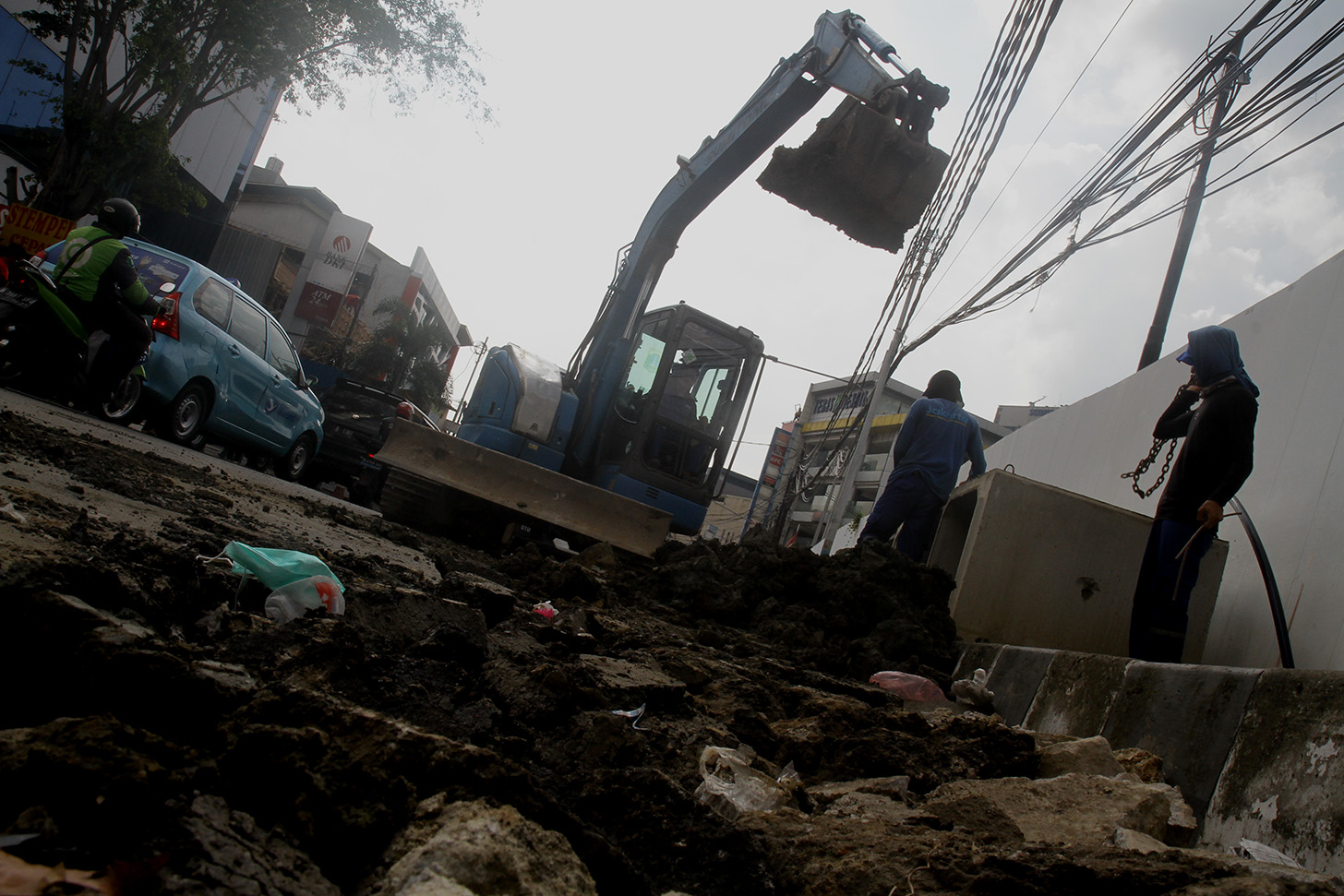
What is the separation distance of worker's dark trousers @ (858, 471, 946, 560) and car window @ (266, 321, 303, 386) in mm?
6475

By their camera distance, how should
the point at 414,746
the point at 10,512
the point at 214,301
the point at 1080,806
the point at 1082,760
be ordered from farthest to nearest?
the point at 214,301, the point at 10,512, the point at 1082,760, the point at 1080,806, the point at 414,746

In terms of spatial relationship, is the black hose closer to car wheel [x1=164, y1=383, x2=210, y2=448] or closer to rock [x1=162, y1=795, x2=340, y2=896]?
rock [x1=162, y1=795, x2=340, y2=896]

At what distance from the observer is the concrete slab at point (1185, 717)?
2.30 meters

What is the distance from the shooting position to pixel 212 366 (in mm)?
7867

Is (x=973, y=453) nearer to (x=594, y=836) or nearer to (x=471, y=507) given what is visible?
(x=471, y=507)

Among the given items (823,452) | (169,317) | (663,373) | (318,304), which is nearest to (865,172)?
(663,373)

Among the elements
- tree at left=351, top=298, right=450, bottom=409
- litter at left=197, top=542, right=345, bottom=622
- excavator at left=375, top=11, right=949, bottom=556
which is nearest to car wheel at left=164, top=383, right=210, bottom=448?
excavator at left=375, top=11, right=949, bottom=556

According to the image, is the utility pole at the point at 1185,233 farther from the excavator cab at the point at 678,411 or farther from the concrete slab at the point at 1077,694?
the concrete slab at the point at 1077,694

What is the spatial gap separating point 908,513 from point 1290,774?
4269 millimetres

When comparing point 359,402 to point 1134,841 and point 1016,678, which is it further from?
point 1134,841

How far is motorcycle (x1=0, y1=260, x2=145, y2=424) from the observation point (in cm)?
631

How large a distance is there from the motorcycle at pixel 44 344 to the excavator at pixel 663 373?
7.60ft

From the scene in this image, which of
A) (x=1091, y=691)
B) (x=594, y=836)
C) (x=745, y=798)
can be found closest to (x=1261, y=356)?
(x=1091, y=691)

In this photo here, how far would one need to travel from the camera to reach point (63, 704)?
1397mm
